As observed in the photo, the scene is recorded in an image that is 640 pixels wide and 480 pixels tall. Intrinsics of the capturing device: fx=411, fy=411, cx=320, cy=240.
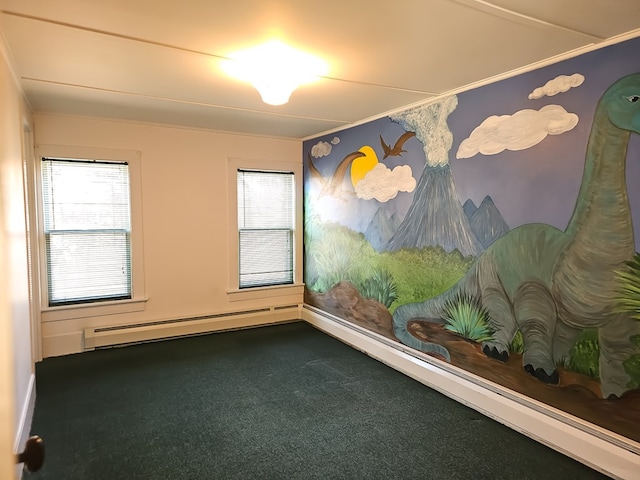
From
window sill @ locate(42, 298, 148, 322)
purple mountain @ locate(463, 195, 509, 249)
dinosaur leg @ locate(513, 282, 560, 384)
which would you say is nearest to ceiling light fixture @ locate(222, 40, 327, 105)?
purple mountain @ locate(463, 195, 509, 249)

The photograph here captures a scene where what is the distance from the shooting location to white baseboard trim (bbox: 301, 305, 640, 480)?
2322 millimetres

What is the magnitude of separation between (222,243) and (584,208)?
379cm

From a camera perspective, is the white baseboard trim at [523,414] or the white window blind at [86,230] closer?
the white baseboard trim at [523,414]

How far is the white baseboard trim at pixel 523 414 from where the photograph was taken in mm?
2322

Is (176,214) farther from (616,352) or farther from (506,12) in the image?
(616,352)

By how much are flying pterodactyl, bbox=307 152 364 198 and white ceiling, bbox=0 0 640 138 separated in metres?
1.11

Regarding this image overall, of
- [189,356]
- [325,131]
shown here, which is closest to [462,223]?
[325,131]

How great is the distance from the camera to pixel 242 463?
8.05ft

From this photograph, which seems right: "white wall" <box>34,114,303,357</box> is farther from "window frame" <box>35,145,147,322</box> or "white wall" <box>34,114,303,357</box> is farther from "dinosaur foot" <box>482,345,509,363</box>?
"dinosaur foot" <box>482,345,509,363</box>

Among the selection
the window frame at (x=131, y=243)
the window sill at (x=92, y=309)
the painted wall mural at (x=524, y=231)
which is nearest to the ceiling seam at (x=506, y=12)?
the painted wall mural at (x=524, y=231)

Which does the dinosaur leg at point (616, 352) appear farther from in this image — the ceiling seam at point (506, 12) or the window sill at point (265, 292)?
the window sill at point (265, 292)

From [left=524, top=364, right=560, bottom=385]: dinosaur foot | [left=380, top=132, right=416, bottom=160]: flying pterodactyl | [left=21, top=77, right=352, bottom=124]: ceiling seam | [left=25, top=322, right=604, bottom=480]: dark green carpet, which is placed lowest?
[left=25, top=322, right=604, bottom=480]: dark green carpet

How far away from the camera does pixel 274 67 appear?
8.57 feet

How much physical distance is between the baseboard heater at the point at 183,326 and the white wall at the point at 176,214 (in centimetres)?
7
